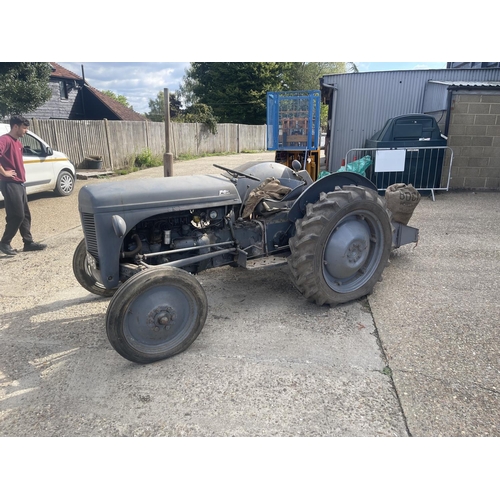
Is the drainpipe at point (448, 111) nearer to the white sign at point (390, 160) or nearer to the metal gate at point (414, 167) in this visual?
the metal gate at point (414, 167)

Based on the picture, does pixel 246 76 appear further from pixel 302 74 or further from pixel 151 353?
pixel 151 353

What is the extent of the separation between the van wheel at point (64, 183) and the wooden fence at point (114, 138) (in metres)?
2.85

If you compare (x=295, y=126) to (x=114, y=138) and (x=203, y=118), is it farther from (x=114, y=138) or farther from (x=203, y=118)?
(x=203, y=118)

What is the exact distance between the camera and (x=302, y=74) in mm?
42188

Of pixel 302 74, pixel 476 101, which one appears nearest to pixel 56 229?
pixel 476 101

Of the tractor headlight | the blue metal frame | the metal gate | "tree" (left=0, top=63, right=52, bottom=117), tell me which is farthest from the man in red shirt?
"tree" (left=0, top=63, right=52, bottom=117)

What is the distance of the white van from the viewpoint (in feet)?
30.0

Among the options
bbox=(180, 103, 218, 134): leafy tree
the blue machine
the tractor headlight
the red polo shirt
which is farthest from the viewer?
bbox=(180, 103, 218, 134): leafy tree

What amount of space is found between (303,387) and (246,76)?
31.9m

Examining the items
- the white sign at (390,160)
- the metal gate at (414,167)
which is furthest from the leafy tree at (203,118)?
the white sign at (390,160)

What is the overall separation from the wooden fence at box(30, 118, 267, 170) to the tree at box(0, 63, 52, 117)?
8.62 feet

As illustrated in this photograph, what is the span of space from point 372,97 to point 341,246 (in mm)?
9561

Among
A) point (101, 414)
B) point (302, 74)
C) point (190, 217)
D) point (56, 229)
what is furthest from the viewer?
point (302, 74)

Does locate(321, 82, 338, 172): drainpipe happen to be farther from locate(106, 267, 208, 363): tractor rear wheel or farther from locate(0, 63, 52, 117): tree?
locate(0, 63, 52, 117): tree
